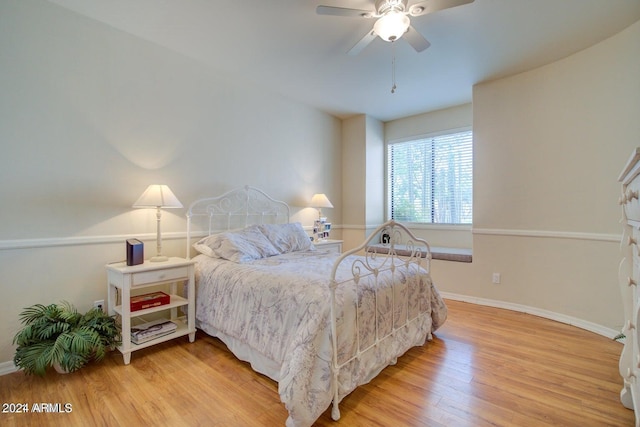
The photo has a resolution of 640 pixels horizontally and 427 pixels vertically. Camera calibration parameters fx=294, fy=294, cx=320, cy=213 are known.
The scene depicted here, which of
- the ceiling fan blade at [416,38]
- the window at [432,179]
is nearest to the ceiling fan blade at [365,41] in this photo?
the ceiling fan blade at [416,38]

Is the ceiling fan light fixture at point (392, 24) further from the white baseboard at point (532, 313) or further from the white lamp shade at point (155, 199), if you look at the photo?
the white baseboard at point (532, 313)

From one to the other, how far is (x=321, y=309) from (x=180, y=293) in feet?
6.43

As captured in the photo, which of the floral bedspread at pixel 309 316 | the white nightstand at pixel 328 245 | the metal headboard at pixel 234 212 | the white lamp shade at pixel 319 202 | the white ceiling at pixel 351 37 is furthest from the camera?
the white lamp shade at pixel 319 202

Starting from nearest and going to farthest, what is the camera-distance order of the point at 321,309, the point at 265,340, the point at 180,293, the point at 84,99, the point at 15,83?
1. the point at 321,309
2. the point at 265,340
3. the point at 15,83
4. the point at 84,99
5. the point at 180,293

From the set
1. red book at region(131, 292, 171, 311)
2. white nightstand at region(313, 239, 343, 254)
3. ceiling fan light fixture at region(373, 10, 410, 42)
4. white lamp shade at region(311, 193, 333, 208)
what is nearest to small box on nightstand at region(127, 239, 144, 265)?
red book at region(131, 292, 171, 311)

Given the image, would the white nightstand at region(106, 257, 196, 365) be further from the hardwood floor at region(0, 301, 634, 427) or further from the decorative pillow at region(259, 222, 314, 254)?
the decorative pillow at region(259, 222, 314, 254)

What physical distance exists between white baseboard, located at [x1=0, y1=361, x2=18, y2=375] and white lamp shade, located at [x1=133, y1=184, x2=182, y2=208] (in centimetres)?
136

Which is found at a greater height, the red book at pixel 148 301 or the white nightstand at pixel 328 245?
the white nightstand at pixel 328 245

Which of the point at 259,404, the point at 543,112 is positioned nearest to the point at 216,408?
the point at 259,404

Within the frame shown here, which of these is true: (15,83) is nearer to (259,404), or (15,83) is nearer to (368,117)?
(259,404)

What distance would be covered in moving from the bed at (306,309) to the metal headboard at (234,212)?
2 centimetres

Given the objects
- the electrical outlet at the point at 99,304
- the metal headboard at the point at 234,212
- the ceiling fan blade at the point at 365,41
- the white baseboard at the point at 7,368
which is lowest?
the white baseboard at the point at 7,368

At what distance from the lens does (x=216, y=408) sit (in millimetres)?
1738

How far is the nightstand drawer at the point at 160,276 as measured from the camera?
2301mm
